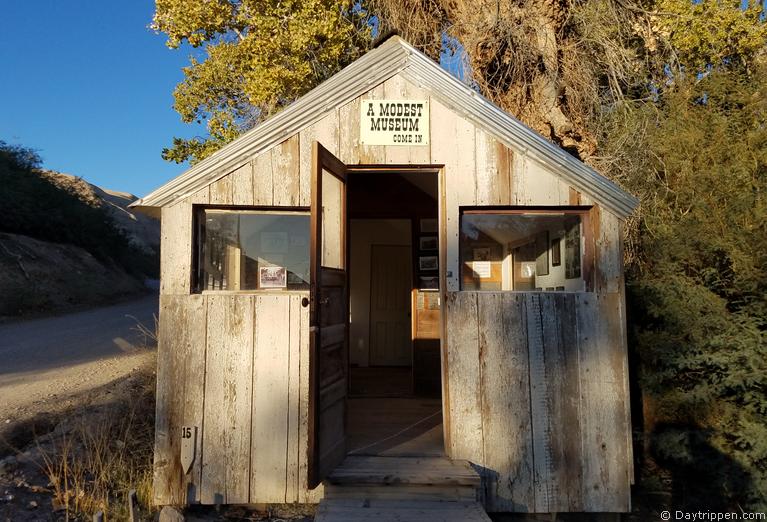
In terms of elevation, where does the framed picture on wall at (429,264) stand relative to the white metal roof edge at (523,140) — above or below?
below

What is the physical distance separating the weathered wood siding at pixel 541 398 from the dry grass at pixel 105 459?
2906mm

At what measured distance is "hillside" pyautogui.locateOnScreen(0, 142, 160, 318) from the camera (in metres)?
17.1

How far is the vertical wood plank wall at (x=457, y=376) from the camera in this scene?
14.9ft

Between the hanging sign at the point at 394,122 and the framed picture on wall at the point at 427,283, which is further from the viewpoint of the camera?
the framed picture on wall at the point at 427,283

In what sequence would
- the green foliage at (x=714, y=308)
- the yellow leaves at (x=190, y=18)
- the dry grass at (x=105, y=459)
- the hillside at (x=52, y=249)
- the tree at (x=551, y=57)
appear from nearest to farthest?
the dry grass at (x=105, y=459) < the green foliage at (x=714, y=308) < the tree at (x=551, y=57) < the yellow leaves at (x=190, y=18) < the hillside at (x=52, y=249)

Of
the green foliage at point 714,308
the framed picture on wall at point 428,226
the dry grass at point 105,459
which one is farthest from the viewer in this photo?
the framed picture on wall at point 428,226

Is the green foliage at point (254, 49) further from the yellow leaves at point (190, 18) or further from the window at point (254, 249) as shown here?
the window at point (254, 249)

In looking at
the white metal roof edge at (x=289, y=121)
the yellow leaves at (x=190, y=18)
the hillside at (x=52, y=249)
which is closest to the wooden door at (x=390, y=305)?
the white metal roof edge at (x=289, y=121)

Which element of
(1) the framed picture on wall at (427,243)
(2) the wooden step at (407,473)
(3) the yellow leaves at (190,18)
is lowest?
(2) the wooden step at (407,473)


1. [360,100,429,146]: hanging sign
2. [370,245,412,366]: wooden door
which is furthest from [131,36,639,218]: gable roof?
[370,245,412,366]: wooden door

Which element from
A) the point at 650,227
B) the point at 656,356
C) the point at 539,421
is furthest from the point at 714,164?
the point at 539,421

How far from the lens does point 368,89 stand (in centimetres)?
488

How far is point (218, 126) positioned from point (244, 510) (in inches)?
357

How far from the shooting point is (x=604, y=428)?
15.0ft
